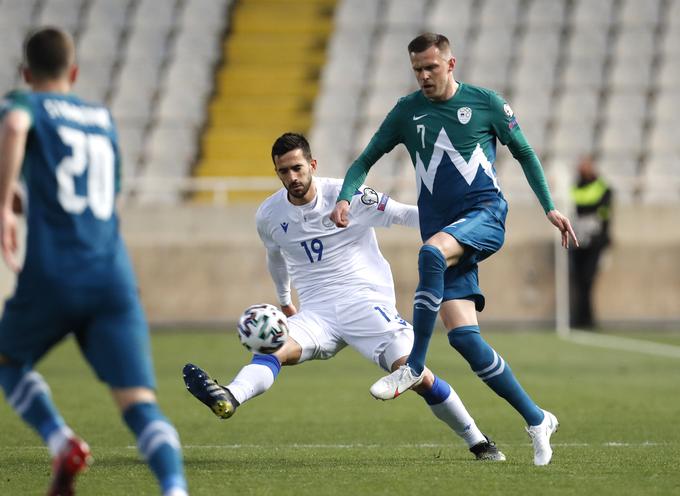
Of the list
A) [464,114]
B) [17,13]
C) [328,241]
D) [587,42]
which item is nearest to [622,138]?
[587,42]

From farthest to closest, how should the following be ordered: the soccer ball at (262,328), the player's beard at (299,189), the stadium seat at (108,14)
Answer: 1. the stadium seat at (108,14)
2. the player's beard at (299,189)
3. the soccer ball at (262,328)

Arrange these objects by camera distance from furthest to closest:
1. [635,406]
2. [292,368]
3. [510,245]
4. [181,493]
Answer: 1. [510,245]
2. [292,368]
3. [635,406]
4. [181,493]

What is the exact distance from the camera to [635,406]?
958cm

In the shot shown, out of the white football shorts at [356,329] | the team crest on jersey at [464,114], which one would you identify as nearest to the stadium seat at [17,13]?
the white football shorts at [356,329]

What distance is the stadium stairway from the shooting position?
22.5 m

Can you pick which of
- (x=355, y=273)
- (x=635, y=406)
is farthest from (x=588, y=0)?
(x=355, y=273)

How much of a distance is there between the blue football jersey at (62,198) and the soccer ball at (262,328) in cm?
218

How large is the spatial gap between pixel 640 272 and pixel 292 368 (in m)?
6.03

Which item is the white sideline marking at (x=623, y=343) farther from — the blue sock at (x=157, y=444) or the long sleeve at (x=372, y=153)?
the blue sock at (x=157, y=444)

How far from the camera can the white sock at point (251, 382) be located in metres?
6.75

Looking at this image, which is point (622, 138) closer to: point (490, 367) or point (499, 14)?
point (499, 14)

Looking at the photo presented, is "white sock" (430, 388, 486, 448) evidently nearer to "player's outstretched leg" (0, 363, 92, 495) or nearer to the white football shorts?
the white football shorts

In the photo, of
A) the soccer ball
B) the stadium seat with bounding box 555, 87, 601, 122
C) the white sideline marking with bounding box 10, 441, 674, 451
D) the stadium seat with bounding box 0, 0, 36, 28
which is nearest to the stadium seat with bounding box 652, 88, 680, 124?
the stadium seat with bounding box 555, 87, 601, 122

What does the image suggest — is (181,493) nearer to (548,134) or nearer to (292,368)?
(292,368)
